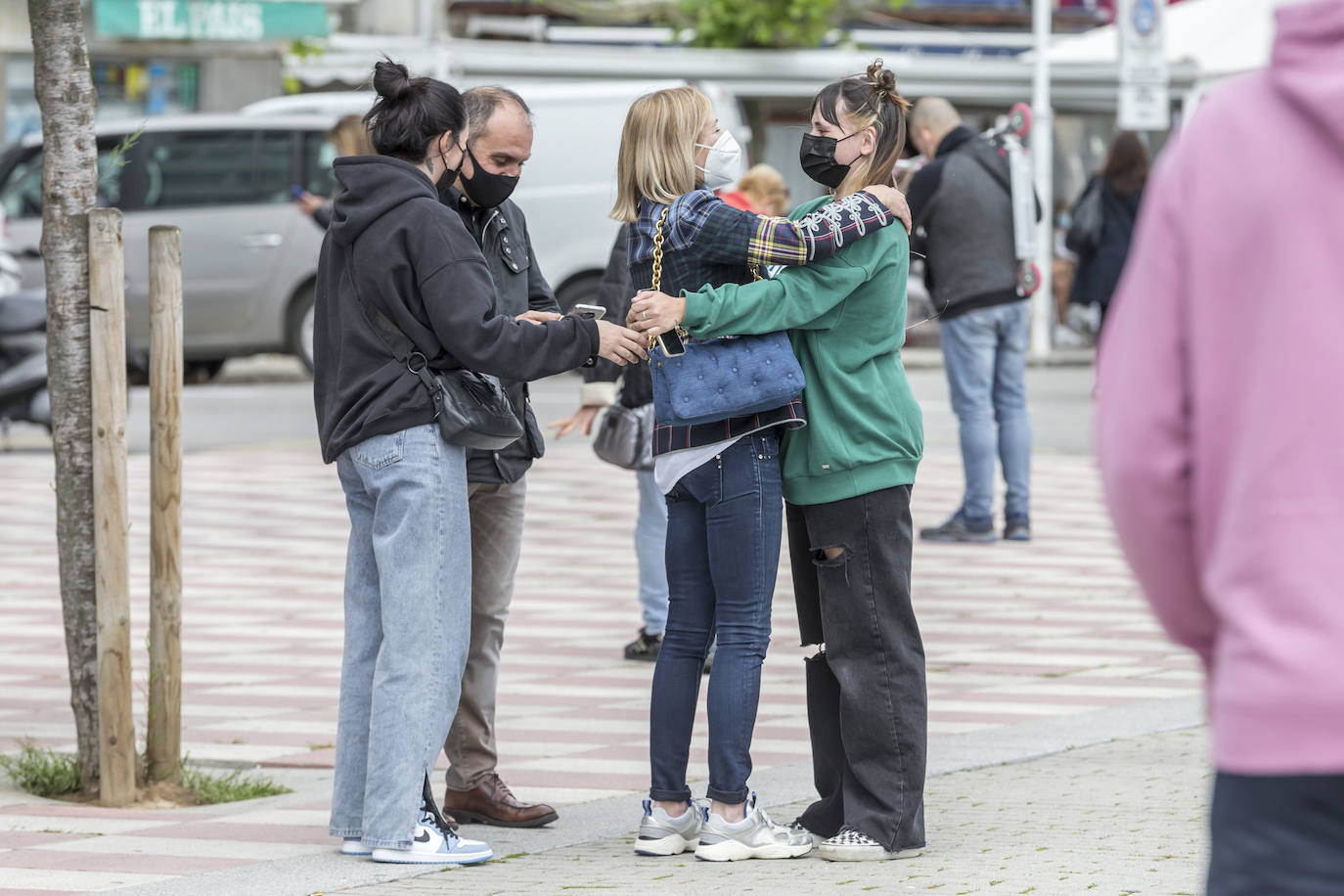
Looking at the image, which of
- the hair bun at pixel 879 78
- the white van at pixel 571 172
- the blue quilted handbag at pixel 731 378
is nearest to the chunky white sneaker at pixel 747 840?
the blue quilted handbag at pixel 731 378

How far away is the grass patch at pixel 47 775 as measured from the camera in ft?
17.2

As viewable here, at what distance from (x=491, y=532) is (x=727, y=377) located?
876 mm

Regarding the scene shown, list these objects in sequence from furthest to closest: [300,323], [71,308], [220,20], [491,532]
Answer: [220,20] < [300,323] < [71,308] < [491,532]

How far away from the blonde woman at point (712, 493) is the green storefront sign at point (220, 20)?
763 inches

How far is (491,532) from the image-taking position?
4.97m

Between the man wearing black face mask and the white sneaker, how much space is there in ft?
1.19

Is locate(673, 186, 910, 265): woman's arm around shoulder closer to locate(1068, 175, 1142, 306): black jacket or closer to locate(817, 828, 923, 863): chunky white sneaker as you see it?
locate(817, 828, 923, 863): chunky white sneaker

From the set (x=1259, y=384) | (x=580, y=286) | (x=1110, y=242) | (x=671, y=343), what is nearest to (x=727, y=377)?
(x=671, y=343)

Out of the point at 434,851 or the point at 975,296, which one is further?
the point at 975,296

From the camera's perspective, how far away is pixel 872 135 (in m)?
4.50

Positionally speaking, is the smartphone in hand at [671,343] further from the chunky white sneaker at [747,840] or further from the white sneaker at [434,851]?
the white sneaker at [434,851]

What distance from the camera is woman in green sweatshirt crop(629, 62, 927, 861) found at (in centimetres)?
442

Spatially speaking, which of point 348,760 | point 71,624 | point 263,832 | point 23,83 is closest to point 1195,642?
point 348,760

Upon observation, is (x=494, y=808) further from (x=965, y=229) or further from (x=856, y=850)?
(x=965, y=229)
